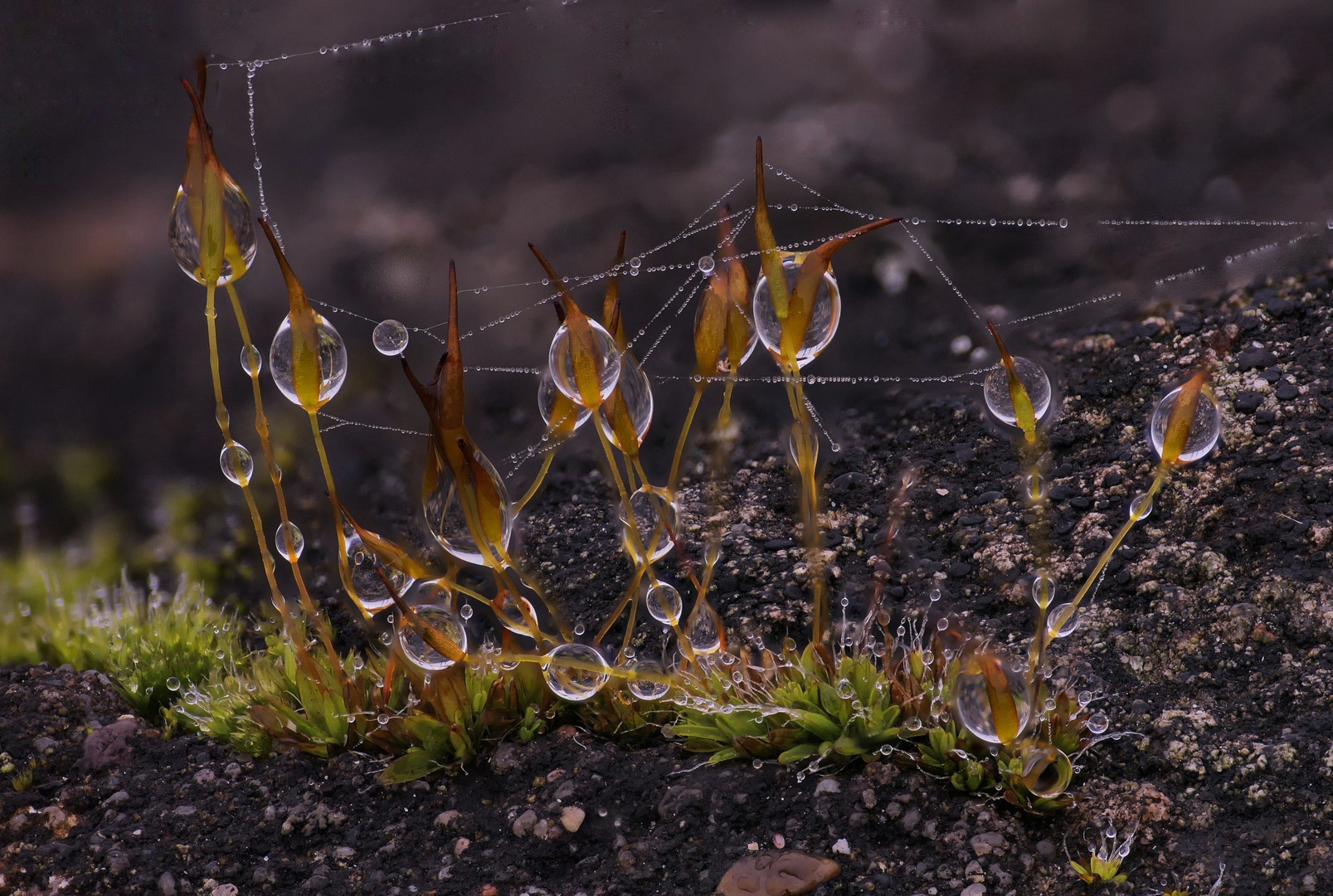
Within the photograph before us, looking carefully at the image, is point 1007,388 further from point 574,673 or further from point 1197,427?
point 574,673

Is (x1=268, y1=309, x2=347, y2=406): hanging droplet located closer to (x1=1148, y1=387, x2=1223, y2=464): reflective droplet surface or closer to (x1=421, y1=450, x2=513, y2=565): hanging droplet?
(x1=421, y1=450, x2=513, y2=565): hanging droplet

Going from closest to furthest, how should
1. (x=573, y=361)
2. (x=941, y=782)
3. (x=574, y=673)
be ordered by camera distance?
(x=573, y=361)
(x=941, y=782)
(x=574, y=673)

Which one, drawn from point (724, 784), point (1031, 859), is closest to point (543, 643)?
point (724, 784)

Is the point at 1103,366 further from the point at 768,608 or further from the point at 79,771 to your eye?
the point at 79,771

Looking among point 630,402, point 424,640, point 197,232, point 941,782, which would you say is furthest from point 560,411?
point 941,782

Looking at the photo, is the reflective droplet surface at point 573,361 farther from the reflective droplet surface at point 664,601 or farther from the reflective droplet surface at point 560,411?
the reflective droplet surface at point 664,601

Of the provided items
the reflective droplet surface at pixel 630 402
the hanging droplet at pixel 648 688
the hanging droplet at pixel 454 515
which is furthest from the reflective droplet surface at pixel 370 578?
the reflective droplet surface at pixel 630 402

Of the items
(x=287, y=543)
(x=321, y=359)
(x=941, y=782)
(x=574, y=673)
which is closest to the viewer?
(x=321, y=359)
